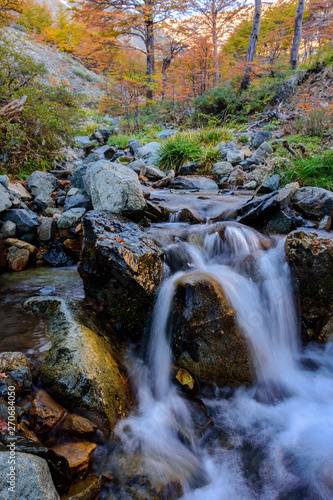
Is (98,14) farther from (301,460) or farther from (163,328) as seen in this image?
(301,460)

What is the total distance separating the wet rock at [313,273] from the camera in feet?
10.1

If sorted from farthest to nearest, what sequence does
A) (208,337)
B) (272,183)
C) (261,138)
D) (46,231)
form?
(261,138)
(272,183)
(46,231)
(208,337)

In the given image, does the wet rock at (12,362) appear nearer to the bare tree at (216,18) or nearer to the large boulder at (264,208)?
the large boulder at (264,208)

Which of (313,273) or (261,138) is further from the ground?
(261,138)

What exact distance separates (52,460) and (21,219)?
3.83 m

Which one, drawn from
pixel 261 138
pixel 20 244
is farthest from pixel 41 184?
pixel 261 138

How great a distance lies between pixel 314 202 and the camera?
15.4ft

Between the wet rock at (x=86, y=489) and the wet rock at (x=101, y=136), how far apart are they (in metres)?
14.9

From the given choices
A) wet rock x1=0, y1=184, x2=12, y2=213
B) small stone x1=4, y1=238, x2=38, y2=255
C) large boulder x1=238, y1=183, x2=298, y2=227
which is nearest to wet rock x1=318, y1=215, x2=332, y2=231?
large boulder x1=238, y1=183, x2=298, y2=227

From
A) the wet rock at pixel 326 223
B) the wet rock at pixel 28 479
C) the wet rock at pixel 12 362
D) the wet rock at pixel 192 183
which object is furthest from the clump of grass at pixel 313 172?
the wet rock at pixel 28 479

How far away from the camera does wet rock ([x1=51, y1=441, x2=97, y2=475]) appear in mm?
1560

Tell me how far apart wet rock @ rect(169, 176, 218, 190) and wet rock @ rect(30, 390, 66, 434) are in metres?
6.29

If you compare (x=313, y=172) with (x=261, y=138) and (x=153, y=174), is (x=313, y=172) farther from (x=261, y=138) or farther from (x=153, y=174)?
(x=261, y=138)

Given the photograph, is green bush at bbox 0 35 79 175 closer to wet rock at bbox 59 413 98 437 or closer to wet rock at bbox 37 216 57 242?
wet rock at bbox 37 216 57 242
